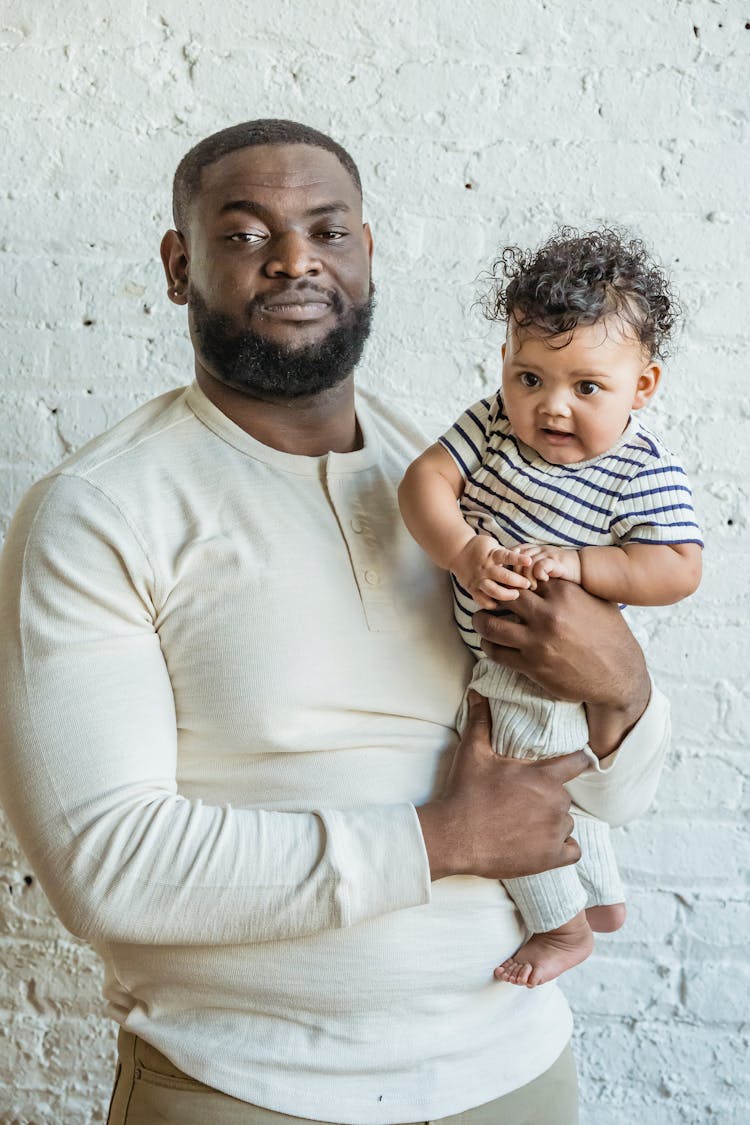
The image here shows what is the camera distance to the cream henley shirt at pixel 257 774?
45.3 inches

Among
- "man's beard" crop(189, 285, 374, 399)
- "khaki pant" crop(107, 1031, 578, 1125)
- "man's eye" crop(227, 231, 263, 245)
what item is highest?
"man's eye" crop(227, 231, 263, 245)

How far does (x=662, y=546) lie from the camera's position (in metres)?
1.24

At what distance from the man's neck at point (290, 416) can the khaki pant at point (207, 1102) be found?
0.75 metres

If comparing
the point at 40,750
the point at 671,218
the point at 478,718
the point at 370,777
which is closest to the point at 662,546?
the point at 478,718

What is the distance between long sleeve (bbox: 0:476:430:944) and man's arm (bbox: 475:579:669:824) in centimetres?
22

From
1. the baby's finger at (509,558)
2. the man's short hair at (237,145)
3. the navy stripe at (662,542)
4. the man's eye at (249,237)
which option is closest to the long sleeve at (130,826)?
the baby's finger at (509,558)

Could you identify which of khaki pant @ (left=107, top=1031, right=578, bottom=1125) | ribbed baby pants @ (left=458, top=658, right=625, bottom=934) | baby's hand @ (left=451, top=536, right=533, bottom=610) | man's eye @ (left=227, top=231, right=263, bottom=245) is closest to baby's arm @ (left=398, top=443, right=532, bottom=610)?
baby's hand @ (left=451, top=536, right=533, bottom=610)

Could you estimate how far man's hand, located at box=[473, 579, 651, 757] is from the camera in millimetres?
1243

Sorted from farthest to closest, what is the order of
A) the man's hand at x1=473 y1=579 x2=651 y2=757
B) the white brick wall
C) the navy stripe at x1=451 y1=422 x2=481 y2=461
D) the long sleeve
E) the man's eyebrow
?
1. the white brick wall
2. the man's eyebrow
3. the navy stripe at x1=451 y1=422 x2=481 y2=461
4. the man's hand at x1=473 y1=579 x2=651 y2=757
5. the long sleeve

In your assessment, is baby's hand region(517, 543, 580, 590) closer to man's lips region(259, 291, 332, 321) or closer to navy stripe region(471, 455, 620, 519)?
navy stripe region(471, 455, 620, 519)

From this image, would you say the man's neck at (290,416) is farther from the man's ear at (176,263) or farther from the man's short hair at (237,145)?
the man's short hair at (237,145)

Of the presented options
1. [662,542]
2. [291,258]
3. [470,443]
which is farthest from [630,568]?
[291,258]

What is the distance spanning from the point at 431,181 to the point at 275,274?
50 centimetres

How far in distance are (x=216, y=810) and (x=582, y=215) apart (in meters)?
1.14
